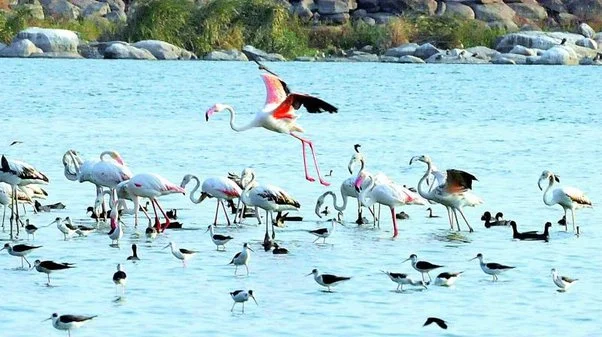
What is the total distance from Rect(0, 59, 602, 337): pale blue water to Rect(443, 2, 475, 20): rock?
83.7 feet

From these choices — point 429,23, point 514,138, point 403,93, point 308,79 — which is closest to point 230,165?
point 514,138

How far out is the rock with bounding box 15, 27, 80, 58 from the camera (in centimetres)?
5961

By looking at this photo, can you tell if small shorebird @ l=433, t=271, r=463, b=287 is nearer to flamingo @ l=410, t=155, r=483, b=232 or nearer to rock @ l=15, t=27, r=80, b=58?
flamingo @ l=410, t=155, r=483, b=232

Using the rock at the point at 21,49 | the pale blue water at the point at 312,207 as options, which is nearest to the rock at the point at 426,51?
the rock at the point at 21,49

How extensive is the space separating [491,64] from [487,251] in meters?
48.7

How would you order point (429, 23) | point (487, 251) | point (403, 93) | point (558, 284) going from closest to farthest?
1. point (558, 284)
2. point (487, 251)
3. point (403, 93)
4. point (429, 23)

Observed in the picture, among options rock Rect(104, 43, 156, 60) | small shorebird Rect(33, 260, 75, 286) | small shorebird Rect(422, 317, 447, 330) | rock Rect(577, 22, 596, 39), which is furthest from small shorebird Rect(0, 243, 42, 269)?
rock Rect(577, 22, 596, 39)

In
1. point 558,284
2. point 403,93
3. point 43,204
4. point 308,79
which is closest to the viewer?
point 558,284

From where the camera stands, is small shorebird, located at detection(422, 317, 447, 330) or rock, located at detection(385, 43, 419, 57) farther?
rock, located at detection(385, 43, 419, 57)

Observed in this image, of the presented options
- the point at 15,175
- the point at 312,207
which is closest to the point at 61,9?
the point at 312,207

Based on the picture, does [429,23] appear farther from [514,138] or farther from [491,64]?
[514,138]

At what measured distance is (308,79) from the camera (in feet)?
162

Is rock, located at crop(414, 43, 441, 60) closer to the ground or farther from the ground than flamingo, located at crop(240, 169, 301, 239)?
farther from the ground

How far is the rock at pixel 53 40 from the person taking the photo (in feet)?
196
